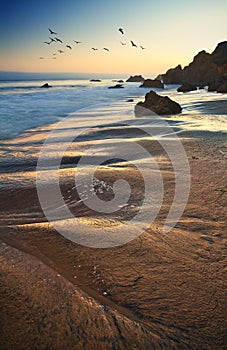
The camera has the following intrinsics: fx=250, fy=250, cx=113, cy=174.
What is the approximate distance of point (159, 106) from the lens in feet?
36.5

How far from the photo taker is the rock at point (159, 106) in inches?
424

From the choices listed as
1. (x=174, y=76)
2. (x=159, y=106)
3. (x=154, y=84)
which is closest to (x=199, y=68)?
(x=174, y=76)

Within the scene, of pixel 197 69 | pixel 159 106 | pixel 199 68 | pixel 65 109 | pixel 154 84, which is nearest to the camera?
pixel 159 106

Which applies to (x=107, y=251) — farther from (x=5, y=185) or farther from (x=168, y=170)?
(x=5, y=185)

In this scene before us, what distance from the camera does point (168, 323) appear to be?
4.45 ft

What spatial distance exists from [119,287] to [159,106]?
34.3 feet

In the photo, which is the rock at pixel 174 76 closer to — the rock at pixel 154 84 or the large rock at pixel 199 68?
the large rock at pixel 199 68

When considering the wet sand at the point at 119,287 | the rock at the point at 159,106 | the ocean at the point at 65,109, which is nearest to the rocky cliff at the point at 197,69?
the ocean at the point at 65,109

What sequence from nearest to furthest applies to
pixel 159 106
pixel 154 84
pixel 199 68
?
1. pixel 159 106
2. pixel 154 84
3. pixel 199 68

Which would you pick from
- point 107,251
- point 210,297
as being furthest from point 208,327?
point 107,251

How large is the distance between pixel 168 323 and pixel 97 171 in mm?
2613

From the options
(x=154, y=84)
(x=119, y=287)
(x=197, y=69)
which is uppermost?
(x=197, y=69)

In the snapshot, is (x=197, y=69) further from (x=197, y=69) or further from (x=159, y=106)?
(x=159, y=106)

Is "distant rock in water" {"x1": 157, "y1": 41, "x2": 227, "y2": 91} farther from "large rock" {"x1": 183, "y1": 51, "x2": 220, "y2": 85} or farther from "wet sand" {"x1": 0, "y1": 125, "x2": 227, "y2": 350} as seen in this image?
"wet sand" {"x1": 0, "y1": 125, "x2": 227, "y2": 350}
